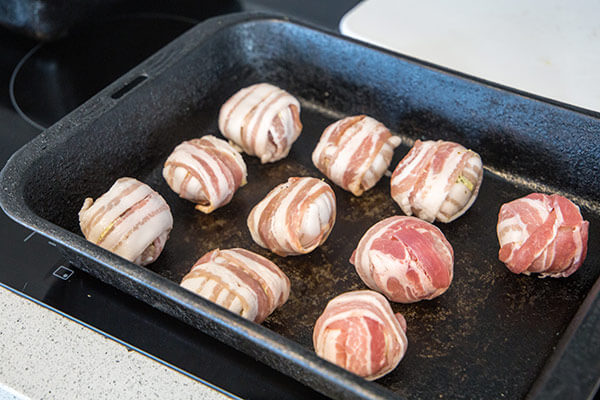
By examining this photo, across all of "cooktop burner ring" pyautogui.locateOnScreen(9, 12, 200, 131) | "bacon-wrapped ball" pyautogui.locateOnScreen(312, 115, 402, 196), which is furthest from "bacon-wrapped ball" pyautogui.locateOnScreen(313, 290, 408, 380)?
"cooktop burner ring" pyautogui.locateOnScreen(9, 12, 200, 131)

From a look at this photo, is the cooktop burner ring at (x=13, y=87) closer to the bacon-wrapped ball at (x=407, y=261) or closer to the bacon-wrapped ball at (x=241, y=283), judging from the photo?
the bacon-wrapped ball at (x=241, y=283)

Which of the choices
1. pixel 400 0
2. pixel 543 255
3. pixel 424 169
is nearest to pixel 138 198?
pixel 424 169

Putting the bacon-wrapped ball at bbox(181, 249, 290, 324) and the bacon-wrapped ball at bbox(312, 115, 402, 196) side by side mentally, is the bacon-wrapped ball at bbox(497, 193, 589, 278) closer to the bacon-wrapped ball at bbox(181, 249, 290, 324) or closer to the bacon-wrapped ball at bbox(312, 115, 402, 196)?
the bacon-wrapped ball at bbox(312, 115, 402, 196)

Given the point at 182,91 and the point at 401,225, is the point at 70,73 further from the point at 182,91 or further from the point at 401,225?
the point at 401,225

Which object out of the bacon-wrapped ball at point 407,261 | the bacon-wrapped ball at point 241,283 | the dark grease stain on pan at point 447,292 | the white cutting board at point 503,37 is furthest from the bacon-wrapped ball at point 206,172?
the white cutting board at point 503,37

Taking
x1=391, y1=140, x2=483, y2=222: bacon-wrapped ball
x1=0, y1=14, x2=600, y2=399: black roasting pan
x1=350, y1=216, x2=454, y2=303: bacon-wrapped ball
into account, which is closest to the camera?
x1=0, y1=14, x2=600, y2=399: black roasting pan

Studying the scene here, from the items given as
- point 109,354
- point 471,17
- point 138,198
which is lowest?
point 109,354
